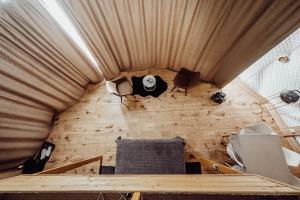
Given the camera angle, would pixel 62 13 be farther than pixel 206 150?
No

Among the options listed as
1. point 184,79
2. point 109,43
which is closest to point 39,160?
point 109,43

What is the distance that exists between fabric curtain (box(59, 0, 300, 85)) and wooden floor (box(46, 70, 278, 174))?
74cm

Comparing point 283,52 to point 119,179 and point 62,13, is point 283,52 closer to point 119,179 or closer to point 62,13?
point 119,179

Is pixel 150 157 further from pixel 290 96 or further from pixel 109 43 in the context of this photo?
pixel 290 96

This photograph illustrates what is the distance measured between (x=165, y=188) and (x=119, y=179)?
46 cm

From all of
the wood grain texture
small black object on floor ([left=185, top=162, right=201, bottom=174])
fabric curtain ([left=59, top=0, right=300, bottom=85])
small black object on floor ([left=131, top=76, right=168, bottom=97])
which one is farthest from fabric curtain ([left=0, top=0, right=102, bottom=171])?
small black object on floor ([left=185, top=162, right=201, bottom=174])

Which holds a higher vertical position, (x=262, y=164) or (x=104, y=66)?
(x=104, y=66)

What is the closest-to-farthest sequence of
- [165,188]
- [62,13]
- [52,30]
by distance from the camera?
[165,188], [62,13], [52,30]

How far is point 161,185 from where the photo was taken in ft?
4.05

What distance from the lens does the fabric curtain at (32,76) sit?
2.11 m

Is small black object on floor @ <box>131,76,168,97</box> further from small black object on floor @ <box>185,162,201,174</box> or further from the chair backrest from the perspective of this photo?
small black object on floor @ <box>185,162,201,174</box>

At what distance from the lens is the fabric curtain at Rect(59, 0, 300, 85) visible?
1.81 m

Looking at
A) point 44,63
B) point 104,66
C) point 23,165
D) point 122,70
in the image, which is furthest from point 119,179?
point 23,165

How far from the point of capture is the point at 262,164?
2.25 metres
